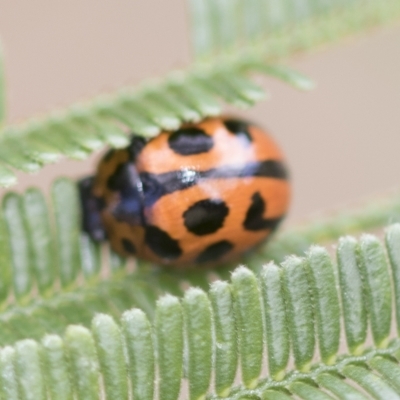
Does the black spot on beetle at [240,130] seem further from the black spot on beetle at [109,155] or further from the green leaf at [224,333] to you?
the green leaf at [224,333]

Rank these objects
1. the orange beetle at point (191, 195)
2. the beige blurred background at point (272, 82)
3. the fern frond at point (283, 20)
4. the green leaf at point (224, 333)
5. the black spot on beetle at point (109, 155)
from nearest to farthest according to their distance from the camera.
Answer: the green leaf at point (224, 333)
the orange beetle at point (191, 195)
the black spot on beetle at point (109, 155)
the fern frond at point (283, 20)
the beige blurred background at point (272, 82)

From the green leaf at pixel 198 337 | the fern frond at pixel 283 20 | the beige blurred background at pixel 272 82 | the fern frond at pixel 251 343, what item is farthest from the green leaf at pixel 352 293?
the beige blurred background at pixel 272 82

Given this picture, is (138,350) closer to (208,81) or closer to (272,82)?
(208,81)

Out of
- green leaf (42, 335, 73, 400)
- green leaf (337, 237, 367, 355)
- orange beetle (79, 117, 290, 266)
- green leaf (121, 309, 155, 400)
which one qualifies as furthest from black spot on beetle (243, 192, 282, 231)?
green leaf (42, 335, 73, 400)

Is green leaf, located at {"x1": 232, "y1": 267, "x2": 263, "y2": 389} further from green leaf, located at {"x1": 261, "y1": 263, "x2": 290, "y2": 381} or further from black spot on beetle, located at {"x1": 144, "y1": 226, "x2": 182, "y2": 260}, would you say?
black spot on beetle, located at {"x1": 144, "y1": 226, "x2": 182, "y2": 260}

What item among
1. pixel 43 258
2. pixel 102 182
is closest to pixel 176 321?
pixel 43 258

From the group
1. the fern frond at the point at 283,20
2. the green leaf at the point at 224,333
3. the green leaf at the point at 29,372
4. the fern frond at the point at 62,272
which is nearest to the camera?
the green leaf at the point at 29,372

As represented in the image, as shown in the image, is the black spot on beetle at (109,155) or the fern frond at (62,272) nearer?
the fern frond at (62,272)
